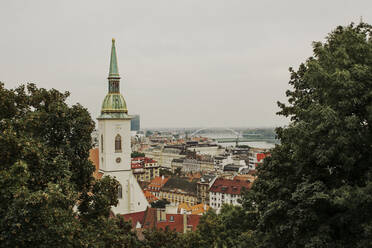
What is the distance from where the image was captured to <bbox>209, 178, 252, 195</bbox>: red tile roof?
64.8 metres

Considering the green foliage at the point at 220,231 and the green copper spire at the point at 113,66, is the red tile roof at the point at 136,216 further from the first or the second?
the green copper spire at the point at 113,66

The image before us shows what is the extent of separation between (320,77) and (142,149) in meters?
171

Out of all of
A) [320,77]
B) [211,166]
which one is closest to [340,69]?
[320,77]

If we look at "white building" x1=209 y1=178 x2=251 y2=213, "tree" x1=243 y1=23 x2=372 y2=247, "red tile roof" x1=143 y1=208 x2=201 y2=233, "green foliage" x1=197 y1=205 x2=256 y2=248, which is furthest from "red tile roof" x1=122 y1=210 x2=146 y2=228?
"white building" x1=209 y1=178 x2=251 y2=213

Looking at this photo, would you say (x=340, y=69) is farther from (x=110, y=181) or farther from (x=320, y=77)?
(x=110, y=181)

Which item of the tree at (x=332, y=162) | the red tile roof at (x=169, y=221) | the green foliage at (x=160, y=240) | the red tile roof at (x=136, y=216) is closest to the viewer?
the tree at (x=332, y=162)

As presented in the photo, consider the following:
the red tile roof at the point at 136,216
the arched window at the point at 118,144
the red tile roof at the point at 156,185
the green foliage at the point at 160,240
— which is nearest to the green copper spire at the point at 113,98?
the arched window at the point at 118,144

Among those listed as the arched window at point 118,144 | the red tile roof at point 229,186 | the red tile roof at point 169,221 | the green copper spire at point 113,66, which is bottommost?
the red tile roof at point 229,186

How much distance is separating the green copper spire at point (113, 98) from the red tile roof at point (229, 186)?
3140cm

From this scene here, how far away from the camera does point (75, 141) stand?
13.3 meters

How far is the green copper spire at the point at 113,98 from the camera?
38312 mm

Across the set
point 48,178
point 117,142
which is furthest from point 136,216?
point 48,178

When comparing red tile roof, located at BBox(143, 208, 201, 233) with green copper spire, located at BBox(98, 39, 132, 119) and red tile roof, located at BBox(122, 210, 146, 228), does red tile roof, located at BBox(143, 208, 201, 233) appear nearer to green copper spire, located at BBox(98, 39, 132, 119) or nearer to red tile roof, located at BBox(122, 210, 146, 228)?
red tile roof, located at BBox(122, 210, 146, 228)

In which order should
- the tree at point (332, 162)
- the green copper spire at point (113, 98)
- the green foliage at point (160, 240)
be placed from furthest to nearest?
the green copper spire at point (113, 98) < the green foliage at point (160, 240) < the tree at point (332, 162)
